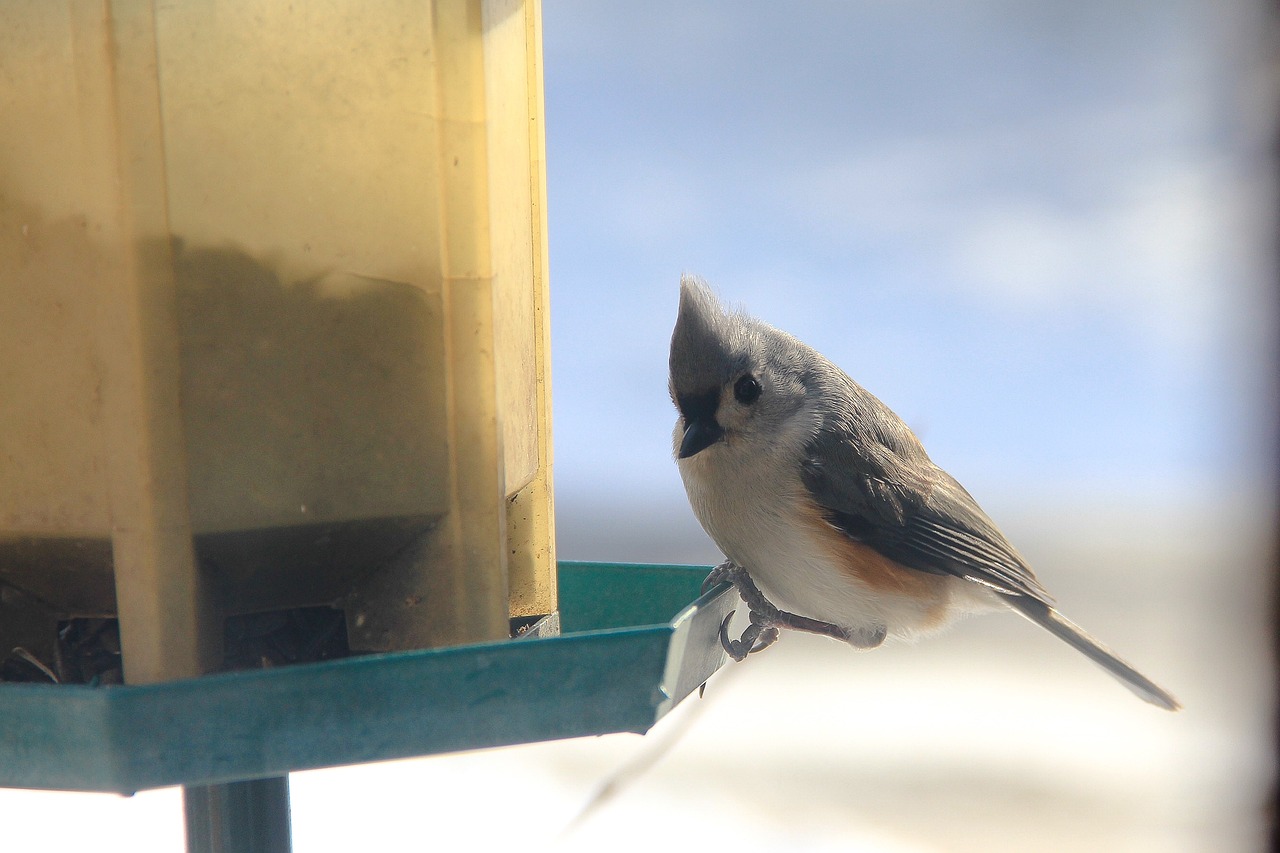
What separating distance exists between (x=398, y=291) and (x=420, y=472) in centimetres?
26

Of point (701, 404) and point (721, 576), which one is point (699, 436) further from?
point (721, 576)

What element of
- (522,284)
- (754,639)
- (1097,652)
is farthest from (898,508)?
(522,284)

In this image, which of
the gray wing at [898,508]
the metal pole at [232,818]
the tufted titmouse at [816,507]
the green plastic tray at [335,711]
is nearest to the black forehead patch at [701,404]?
the tufted titmouse at [816,507]

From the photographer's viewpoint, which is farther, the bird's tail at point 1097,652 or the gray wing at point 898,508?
the bird's tail at point 1097,652

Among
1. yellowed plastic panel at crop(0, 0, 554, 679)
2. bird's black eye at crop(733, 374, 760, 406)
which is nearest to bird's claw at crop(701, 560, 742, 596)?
bird's black eye at crop(733, 374, 760, 406)

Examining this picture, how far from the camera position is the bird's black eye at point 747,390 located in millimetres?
2645

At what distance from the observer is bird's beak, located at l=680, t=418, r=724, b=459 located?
100 inches

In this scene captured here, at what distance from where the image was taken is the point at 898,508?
2764 millimetres

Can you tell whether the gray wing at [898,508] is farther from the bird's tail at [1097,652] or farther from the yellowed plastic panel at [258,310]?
the yellowed plastic panel at [258,310]

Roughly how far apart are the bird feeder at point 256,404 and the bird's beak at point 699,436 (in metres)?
0.91

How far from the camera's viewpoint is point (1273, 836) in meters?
4.04

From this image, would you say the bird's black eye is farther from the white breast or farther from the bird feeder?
the bird feeder

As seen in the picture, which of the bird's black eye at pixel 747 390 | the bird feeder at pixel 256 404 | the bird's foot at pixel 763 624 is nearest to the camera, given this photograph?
the bird feeder at pixel 256 404

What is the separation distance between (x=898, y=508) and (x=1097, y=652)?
66 centimetres
